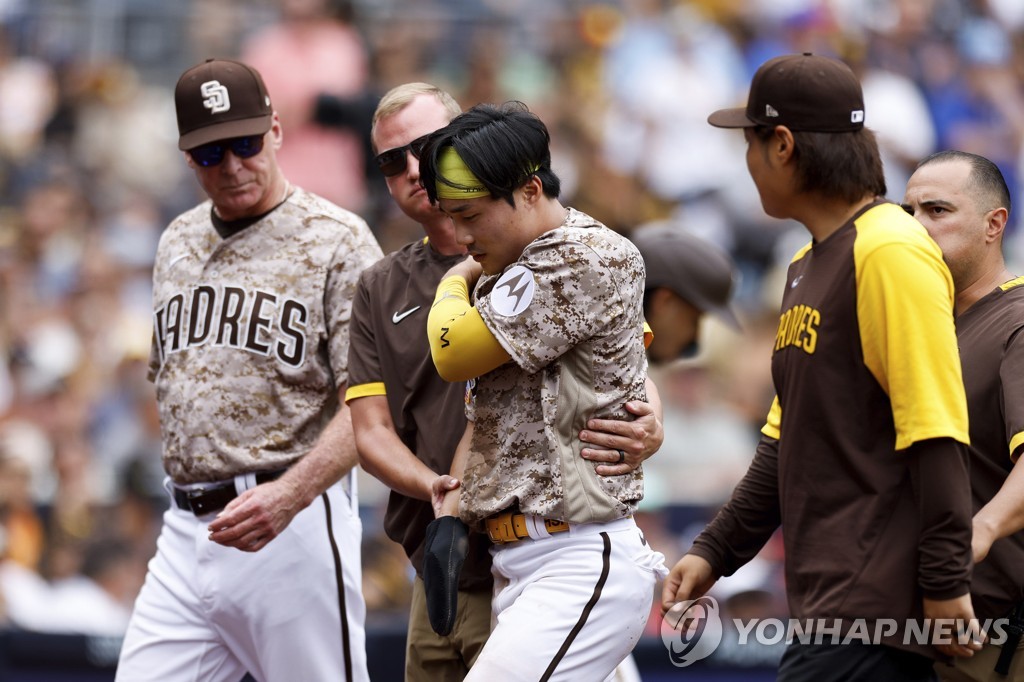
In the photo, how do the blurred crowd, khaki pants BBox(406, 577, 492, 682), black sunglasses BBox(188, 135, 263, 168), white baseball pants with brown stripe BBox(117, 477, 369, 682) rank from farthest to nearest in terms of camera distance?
the blurred crowd, black sunglasses BBox(188, 135, 263, 168), white baseball pants with brown stripe BBox(117, 477, 369, 682), khaki pants BBox(406, 577, 492, 682)

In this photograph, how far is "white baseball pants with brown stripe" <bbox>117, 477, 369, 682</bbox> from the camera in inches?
197

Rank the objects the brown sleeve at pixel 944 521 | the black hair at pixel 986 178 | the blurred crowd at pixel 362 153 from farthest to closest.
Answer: the blurred crowd at pixel 362 153 → the black hair at pixel 986 178 → the brown sleeve at pixel 944 521

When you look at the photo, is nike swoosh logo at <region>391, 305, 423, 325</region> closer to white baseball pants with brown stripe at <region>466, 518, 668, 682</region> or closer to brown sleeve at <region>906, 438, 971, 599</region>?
white baseball pants with brown stripe at <region>466, 518, 668, 682</region>

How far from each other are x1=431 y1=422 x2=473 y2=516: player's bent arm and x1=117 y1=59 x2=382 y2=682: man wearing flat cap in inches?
35.2

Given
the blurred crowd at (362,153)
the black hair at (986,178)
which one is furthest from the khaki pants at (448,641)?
the blurred crowd at (362,153)

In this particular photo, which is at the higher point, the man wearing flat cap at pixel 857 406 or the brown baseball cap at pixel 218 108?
the brown baseball cap at pixel 218 108

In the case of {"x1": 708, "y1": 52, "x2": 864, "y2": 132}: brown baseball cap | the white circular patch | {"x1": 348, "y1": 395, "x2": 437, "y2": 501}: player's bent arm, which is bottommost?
{"x1": 348, "y1": 395, "x2": 437, "y2": 501}: player's bent arm

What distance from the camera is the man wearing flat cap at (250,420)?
5.02 m

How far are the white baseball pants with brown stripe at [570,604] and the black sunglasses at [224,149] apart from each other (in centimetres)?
191

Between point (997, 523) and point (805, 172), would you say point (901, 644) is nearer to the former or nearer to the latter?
point (997, 523)

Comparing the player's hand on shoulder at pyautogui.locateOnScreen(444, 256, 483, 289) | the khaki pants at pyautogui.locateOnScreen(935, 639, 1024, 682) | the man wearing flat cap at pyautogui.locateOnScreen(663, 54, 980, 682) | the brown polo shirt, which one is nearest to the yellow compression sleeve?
the player's hand on shoulder at pyautogui.locateOnScreen(444, 256, 483, 289)

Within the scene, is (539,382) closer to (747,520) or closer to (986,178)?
(747,520)

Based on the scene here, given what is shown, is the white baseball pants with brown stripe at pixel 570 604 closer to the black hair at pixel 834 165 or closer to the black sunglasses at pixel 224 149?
the black hair at pixel 834 165

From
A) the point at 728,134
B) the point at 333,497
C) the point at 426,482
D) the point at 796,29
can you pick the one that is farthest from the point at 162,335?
the point at 796,29
